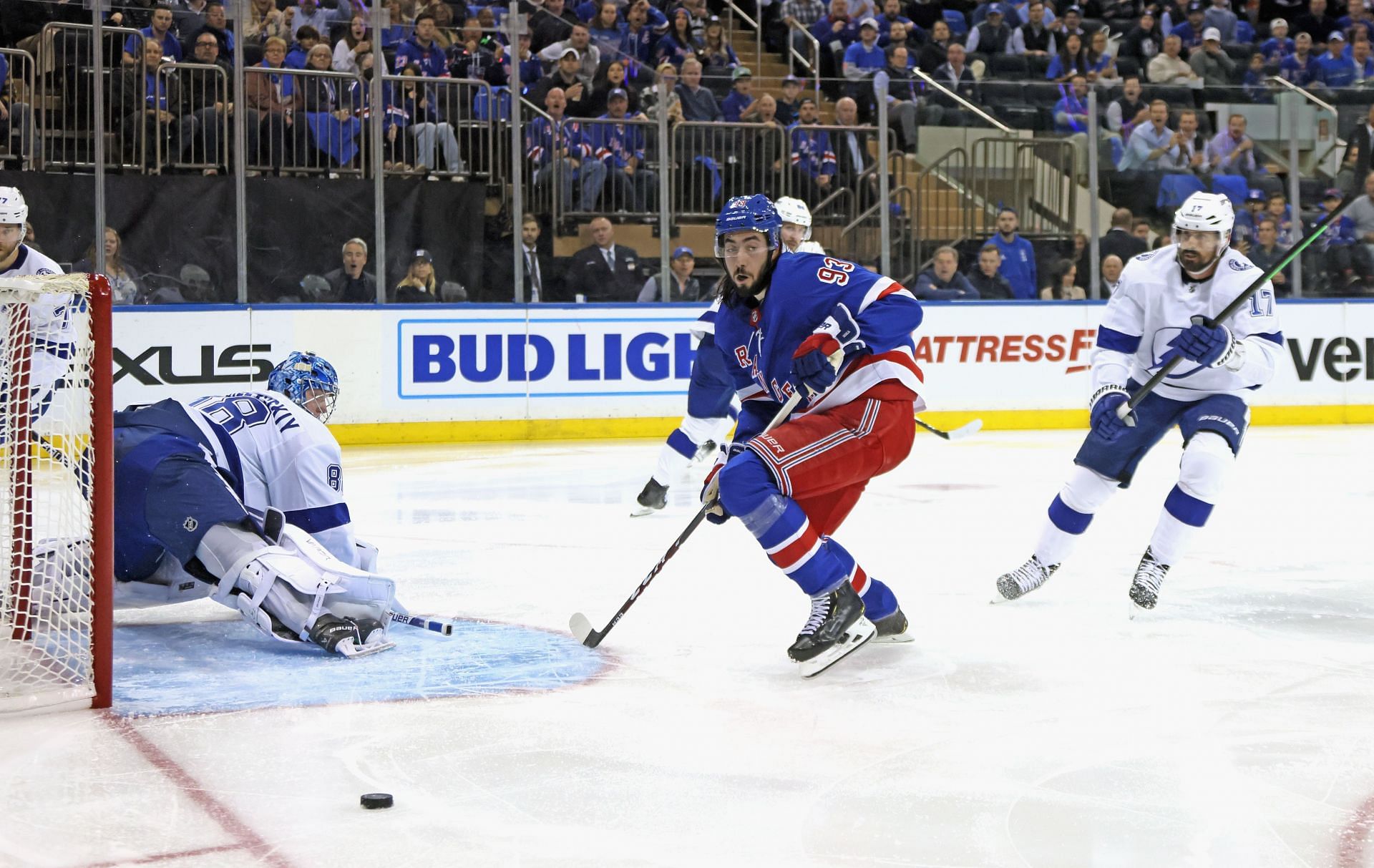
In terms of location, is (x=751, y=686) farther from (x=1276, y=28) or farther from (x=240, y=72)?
(x=1276, y=28)

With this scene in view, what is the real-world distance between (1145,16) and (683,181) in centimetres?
534

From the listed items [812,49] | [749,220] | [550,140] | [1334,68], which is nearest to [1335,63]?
[1334,68]

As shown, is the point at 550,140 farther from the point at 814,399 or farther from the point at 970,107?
the point at 814,399

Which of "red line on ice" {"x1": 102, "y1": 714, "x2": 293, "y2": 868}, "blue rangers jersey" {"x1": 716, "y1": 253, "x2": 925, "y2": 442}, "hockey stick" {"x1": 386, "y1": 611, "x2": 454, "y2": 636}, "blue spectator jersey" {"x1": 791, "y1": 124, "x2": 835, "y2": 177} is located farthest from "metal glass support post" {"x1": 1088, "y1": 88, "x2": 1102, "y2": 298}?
"red line on ice" {"x1": 102, "y1": 714, "x2": 293, "y2": 868}

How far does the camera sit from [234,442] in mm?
3410

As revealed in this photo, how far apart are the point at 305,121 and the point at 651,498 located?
3717 mm

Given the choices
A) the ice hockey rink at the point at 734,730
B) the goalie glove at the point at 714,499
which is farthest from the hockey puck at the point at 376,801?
the goalie glove at the point at 714,499

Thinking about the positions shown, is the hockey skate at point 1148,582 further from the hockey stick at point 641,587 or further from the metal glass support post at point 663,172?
the metal glass support post at point 663,172

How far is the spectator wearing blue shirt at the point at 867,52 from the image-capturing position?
11180mm

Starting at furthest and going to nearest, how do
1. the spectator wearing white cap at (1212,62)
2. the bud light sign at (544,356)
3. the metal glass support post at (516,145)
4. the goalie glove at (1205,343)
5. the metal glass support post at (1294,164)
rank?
1. the spectator wearing white cap at (1212,62)
2. the metal glass support post at (1294,164)
3. the bud light sign at (544,356)
4. the metal glass support post at (516,145)
5. the goalie glove at (1205,343)

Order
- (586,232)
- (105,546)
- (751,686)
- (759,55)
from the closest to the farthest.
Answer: (105,546)
(751,686)
(586,232)
(759,55)

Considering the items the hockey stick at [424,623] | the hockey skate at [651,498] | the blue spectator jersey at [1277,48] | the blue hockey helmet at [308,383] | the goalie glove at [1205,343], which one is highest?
the blue spectator jersey at [1277,48]

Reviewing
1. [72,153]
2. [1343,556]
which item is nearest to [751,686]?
[1343,556]

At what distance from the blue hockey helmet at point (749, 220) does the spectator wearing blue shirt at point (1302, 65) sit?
9.99 m
